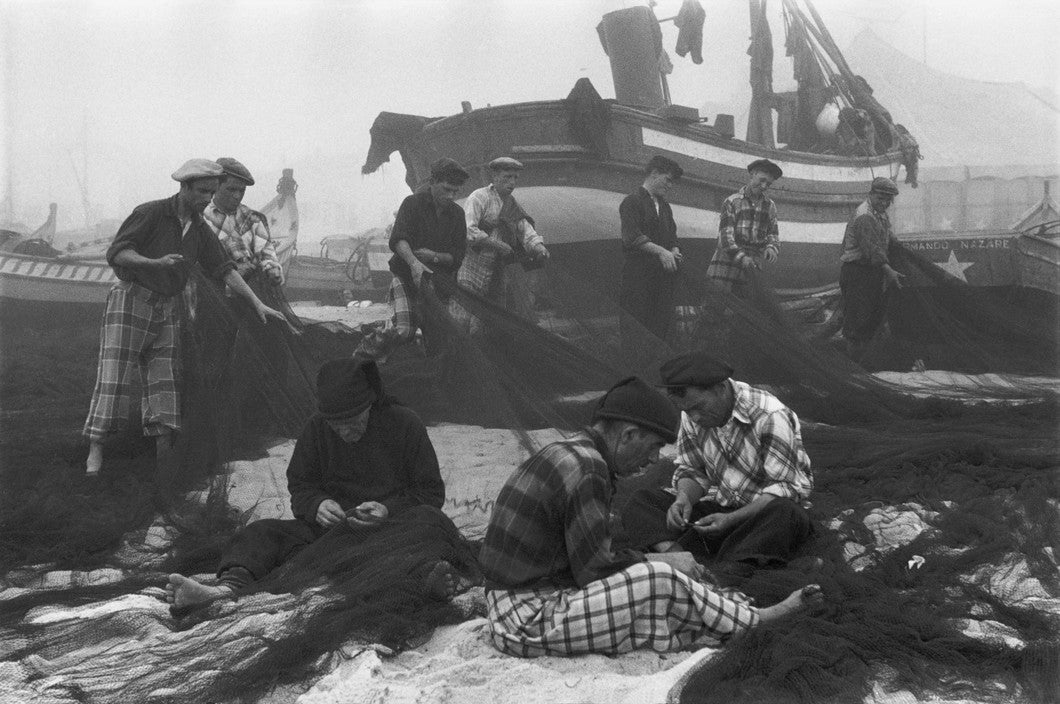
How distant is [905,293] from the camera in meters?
6.98

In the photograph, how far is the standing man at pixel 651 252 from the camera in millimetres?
6449

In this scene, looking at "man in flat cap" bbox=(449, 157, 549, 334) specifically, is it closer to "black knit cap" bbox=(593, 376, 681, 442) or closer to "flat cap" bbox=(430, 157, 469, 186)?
"flat cap" bbox=(430, 157, 469, 186)

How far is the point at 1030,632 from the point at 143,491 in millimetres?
3559

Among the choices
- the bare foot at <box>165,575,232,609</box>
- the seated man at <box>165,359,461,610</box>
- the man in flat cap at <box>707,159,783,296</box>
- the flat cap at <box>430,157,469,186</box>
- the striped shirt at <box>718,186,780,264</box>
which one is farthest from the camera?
the striped shirt at <box>718,186,780,264</box>

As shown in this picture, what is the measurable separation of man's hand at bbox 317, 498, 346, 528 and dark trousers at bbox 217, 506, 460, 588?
0.03 meters

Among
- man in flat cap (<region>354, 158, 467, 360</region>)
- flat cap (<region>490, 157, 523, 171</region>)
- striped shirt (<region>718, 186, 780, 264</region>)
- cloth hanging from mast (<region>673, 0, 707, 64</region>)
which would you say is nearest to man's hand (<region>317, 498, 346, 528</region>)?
man in flat cap (<region>354, 158, 467, 360</region>)

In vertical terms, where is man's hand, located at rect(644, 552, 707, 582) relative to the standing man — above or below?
below

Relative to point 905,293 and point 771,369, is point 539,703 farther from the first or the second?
point 905,293

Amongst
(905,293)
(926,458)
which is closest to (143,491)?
(926,458)

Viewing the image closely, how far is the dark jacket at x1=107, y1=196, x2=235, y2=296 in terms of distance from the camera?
485 cm

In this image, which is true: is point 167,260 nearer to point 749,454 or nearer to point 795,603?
point 749,454

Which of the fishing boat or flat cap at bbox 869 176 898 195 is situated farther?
flat cap at bbox 869 176 898 195

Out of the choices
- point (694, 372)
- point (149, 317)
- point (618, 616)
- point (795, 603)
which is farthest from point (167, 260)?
point (795, 603)

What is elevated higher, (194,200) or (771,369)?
(194,200)
